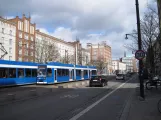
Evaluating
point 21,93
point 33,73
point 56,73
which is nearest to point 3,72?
point 33,73

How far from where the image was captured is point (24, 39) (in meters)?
79.9

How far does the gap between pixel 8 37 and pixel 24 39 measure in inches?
376

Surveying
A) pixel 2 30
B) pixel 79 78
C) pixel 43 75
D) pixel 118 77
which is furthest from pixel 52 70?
pixel 2 30

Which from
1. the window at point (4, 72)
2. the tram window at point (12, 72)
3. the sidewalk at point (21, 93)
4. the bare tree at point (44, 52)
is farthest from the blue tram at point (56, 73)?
the bare tree at point (44, 52)

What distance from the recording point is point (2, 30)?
68.2 meters

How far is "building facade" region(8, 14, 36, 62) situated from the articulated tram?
34.8 meters

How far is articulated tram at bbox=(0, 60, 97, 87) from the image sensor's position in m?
29.1

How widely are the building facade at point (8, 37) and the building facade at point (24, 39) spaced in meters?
1.92

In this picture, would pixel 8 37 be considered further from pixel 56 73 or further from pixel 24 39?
pixel 56 73

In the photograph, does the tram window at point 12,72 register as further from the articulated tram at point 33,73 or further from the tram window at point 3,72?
the tram window at point 3,72

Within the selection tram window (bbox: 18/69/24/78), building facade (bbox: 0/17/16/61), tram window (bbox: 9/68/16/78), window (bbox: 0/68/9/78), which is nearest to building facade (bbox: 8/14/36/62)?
building facade (bbox: 0/17/16/61)

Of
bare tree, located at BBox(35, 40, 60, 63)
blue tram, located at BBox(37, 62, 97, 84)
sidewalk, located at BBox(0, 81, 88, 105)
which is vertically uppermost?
bare tree, located at BBox(35, 40, 60, 63)

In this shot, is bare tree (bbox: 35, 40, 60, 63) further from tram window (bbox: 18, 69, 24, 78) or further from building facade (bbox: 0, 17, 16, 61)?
tram window (bbox: 18, 69, 24, 78)

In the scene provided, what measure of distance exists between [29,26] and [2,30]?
55.8 feet
